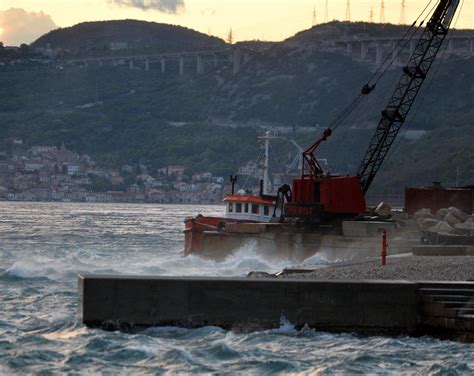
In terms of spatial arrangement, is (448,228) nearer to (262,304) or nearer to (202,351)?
(262,304)

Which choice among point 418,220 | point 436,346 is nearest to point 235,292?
point 436,346

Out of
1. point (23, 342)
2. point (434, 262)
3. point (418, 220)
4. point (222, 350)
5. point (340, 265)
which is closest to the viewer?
point (222, 350)

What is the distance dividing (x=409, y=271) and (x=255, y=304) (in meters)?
5.35

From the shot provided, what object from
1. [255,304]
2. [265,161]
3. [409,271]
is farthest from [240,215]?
[255,304]

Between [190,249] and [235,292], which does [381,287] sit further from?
[190,249]

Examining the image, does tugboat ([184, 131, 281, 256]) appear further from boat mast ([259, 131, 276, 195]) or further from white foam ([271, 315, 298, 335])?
white foam ([271, 315, 298, 335])

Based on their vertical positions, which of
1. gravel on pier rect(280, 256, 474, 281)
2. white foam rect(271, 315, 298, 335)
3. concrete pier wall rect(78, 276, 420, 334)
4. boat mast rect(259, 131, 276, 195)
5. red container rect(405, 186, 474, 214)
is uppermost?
boat mast rect(259, 131, 276, 195)

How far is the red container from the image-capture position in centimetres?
7162

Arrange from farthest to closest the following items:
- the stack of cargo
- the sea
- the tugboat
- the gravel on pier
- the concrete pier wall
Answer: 1. the tugboat
2. the stack of cargo
3. the gravel on pier
4. the concrete pier wall
5. the sea

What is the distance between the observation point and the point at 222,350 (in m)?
25.6

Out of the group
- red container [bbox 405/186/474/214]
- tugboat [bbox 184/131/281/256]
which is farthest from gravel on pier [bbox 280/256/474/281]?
red container [bbox 405/186/474/214]

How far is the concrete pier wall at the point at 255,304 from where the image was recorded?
27.2 metres

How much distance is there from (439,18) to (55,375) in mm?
48816

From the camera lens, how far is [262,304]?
89.6 feet
